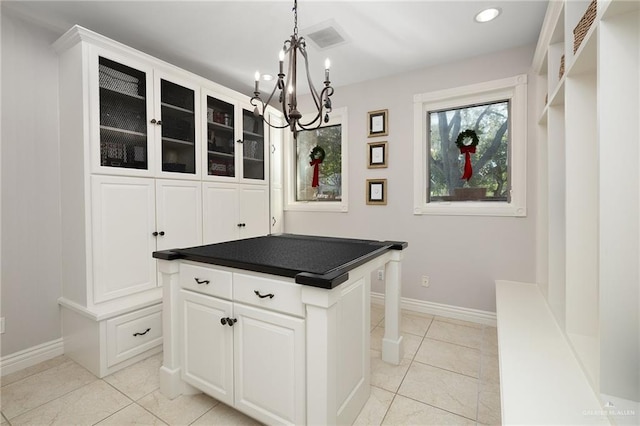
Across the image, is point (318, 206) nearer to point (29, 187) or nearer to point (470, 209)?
point (470, 209)

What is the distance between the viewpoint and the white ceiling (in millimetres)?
2121

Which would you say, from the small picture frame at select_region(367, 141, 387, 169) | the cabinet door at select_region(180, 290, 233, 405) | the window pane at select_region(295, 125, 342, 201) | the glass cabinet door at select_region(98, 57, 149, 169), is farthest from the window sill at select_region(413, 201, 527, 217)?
the glass cabinet door at select_region(98, 57, 149, 169)

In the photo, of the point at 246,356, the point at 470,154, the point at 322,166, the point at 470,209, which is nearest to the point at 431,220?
the point at 470,209

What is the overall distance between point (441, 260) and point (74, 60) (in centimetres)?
353

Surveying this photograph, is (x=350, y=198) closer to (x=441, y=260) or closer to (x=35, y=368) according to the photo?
(x=441, y=260)

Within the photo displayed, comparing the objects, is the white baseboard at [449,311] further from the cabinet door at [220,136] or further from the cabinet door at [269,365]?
the cabinet door at [220,136]

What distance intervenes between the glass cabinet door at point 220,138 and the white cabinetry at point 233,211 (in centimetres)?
18

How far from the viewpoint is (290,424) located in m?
1.37

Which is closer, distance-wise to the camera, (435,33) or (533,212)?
(435,33)

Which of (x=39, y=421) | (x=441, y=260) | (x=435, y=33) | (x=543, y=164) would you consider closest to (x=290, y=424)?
(x=39, y=421)

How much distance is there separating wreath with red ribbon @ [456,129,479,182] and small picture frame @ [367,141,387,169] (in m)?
0.76

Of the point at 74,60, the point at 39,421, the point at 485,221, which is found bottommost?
the point at 39,421

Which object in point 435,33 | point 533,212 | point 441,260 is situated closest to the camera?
point 435,33

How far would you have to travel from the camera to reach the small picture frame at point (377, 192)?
336 centimetres
